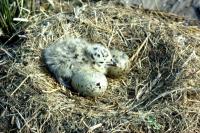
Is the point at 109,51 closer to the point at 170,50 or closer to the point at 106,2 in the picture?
the point at 170,50

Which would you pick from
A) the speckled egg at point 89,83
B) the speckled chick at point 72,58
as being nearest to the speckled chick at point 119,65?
the speckled chick at point 72,58

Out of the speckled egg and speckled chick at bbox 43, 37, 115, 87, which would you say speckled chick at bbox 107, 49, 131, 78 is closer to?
speckled chick at bbox 43, 37, 115, 87

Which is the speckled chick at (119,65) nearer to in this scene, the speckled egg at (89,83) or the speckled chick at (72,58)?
the speckled chick at (72,58)

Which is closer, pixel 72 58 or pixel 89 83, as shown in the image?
pixel 89 83

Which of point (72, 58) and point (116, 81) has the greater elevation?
point (72, 58)

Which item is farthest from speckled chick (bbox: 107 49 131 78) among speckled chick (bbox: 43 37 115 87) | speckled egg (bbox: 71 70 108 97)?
speckled egg (bbox: 71 70 108 97)

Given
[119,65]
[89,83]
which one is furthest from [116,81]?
[89,83]

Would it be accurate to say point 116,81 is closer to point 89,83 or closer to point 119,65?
point 119,65
